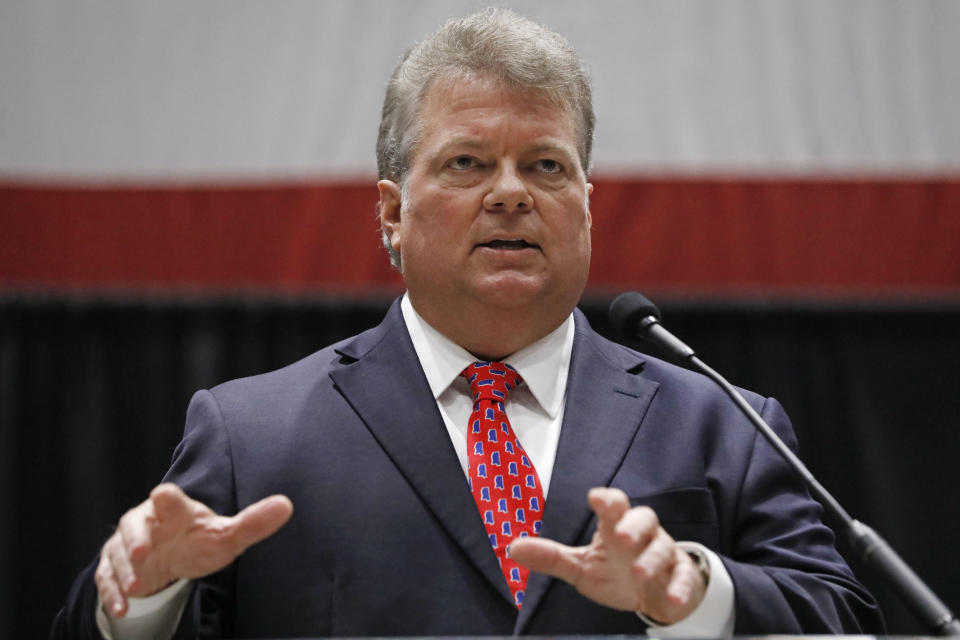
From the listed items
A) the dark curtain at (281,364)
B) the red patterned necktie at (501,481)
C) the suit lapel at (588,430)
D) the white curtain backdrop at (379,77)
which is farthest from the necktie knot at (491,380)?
the white curtain backdrop at (379,77)

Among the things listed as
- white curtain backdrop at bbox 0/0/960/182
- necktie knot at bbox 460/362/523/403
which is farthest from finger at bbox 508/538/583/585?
white curtain backdrop at bbox 0/0/960/182

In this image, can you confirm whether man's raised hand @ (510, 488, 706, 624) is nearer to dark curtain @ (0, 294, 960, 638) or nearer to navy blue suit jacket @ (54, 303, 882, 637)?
navy blue suit jacket @ (54, 303, 882, 637)

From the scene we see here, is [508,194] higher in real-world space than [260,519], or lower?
higher

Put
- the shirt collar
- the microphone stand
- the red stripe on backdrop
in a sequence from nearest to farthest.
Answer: the microphone stand
the shirt collar
the red stripe on backdrop

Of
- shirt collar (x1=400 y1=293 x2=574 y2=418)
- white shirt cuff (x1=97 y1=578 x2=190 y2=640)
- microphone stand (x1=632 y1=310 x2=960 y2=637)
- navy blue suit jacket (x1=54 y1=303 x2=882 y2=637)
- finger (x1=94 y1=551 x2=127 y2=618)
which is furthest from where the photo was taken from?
shirt collar (x1=400 y1=293 x2=574 y2=418)

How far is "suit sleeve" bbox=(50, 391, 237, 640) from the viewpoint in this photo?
60.0 inches

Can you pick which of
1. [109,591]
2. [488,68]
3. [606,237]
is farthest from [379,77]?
[109,591]

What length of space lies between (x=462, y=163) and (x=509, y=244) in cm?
16

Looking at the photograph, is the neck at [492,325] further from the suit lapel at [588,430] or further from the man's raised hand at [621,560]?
the man's raised hand at [621,560]

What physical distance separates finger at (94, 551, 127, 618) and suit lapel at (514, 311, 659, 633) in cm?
53

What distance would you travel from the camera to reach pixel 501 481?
1.68m

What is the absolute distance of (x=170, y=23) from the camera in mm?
3301

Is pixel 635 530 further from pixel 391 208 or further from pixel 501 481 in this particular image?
pixel 391 208

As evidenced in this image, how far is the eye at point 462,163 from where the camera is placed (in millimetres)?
1874
